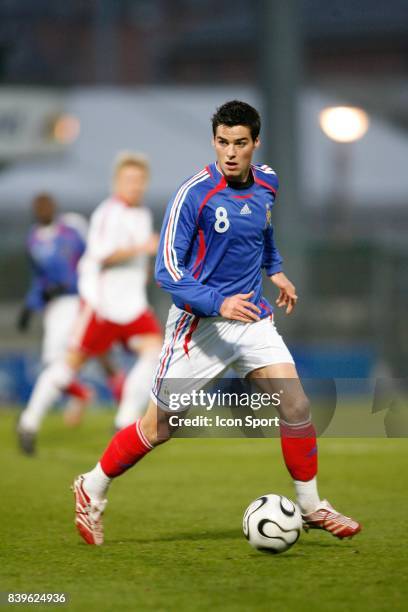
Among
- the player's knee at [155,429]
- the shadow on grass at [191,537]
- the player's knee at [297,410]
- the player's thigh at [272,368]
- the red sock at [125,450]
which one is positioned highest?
the player's thigh at [272,368]

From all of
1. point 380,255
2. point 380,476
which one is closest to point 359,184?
point 380,255

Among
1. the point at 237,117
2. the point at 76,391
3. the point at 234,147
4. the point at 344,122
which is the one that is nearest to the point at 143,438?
the point at 234,147

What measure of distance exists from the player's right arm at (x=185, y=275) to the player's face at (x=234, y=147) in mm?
225

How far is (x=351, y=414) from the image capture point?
13188 millimetres

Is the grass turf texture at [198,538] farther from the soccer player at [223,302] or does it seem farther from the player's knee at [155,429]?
the player's knee at [155,429]

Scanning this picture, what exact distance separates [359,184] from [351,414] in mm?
16305

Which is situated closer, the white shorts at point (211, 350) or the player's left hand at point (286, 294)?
the white shorts at point (211, 350)

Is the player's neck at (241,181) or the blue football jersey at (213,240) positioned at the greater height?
the player's neck at (241,181)

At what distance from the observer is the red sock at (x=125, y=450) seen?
7055 millimetres

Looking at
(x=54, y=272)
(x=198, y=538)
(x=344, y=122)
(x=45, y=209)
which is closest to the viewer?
(x=198, y=538)

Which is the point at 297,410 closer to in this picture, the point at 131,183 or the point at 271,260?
the point at 271,260

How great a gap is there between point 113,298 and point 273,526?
5418 millimetres

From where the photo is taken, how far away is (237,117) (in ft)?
21.9

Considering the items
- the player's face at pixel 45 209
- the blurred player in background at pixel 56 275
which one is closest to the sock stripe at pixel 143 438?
the blurred player in background at pixel 56 275
